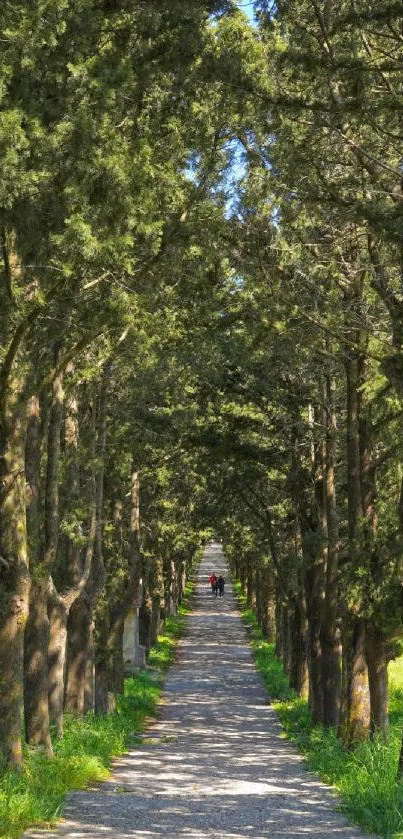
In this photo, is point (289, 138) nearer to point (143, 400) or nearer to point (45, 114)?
point (45, 114)

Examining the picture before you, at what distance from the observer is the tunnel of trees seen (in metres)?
10.2

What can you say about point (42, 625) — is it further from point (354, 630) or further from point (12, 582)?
point (354, 630)

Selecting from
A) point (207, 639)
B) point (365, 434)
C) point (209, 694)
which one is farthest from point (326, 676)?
point (207, 639)

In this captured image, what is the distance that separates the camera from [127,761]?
54.7 ft

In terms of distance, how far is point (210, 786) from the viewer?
46.3 feet

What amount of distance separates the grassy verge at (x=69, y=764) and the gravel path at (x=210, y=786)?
0.20m

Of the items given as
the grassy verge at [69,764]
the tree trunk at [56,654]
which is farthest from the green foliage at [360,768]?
the tree trunk at [56,654]

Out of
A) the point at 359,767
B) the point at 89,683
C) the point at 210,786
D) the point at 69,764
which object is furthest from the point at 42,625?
the point at 89,683

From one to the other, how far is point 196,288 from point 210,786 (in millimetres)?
6149

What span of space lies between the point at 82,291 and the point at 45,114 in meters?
2.42

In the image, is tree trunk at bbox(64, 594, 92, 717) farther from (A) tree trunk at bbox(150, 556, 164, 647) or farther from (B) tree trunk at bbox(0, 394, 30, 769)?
(A) tree trunk at bbox(150, 556, 164, 647)

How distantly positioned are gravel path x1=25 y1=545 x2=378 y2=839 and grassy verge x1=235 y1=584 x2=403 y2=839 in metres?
0.19

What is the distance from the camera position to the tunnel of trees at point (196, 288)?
10.2 meters

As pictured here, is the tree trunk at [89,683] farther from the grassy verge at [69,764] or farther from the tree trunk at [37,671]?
the tree trunk at [37,671]
